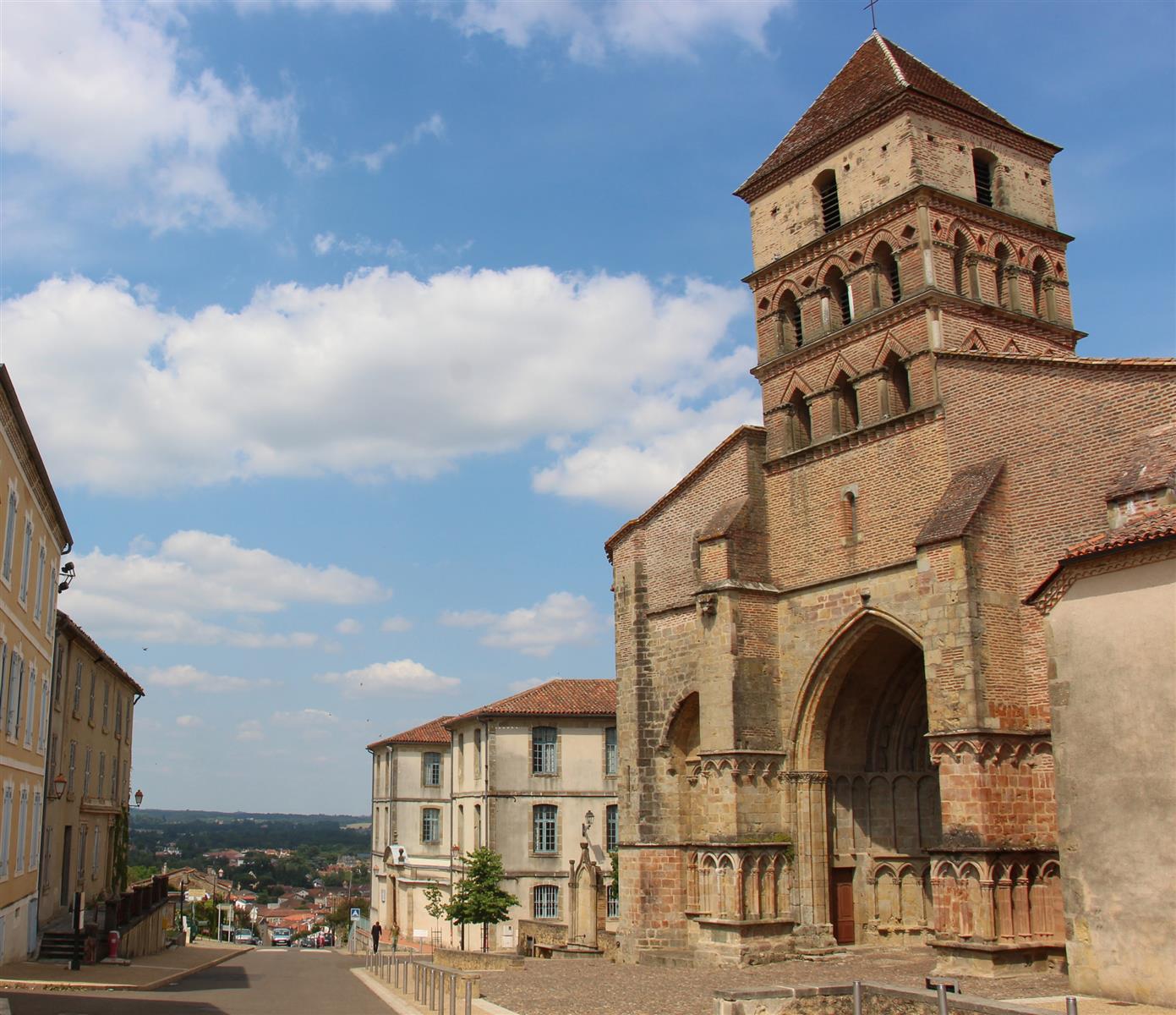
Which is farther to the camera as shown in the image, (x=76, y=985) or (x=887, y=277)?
(x=887, y=277)

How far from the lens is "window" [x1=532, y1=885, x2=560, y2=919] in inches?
1735

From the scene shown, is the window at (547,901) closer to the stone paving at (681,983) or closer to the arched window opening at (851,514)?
the stone paving at (681,983)

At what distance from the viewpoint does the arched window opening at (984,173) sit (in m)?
24.8

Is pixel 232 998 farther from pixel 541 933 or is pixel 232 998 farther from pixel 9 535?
pixel 541 933

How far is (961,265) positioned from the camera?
23.5 metres

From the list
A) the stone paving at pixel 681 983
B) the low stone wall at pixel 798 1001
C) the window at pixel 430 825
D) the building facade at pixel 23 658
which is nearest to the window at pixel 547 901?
the window at pixel 430 825

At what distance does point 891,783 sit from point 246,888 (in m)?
160

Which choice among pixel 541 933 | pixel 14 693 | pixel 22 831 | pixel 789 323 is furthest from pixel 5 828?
pixel 541 933

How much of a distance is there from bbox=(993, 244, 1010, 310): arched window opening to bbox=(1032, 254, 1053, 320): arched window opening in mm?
894

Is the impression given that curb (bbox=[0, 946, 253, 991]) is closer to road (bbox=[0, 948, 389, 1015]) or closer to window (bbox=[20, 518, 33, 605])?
road (bbox=[0, 948, 389, 1015])

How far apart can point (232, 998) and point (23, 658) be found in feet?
24.3

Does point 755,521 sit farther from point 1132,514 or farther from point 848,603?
point 1132,514

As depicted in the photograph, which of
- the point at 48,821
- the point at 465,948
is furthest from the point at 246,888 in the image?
the point at 48,821

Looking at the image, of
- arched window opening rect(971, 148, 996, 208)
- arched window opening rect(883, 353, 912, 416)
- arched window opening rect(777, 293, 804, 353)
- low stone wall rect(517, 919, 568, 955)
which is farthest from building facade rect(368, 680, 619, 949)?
arched window opening rect(971, 148, 996, 208)
